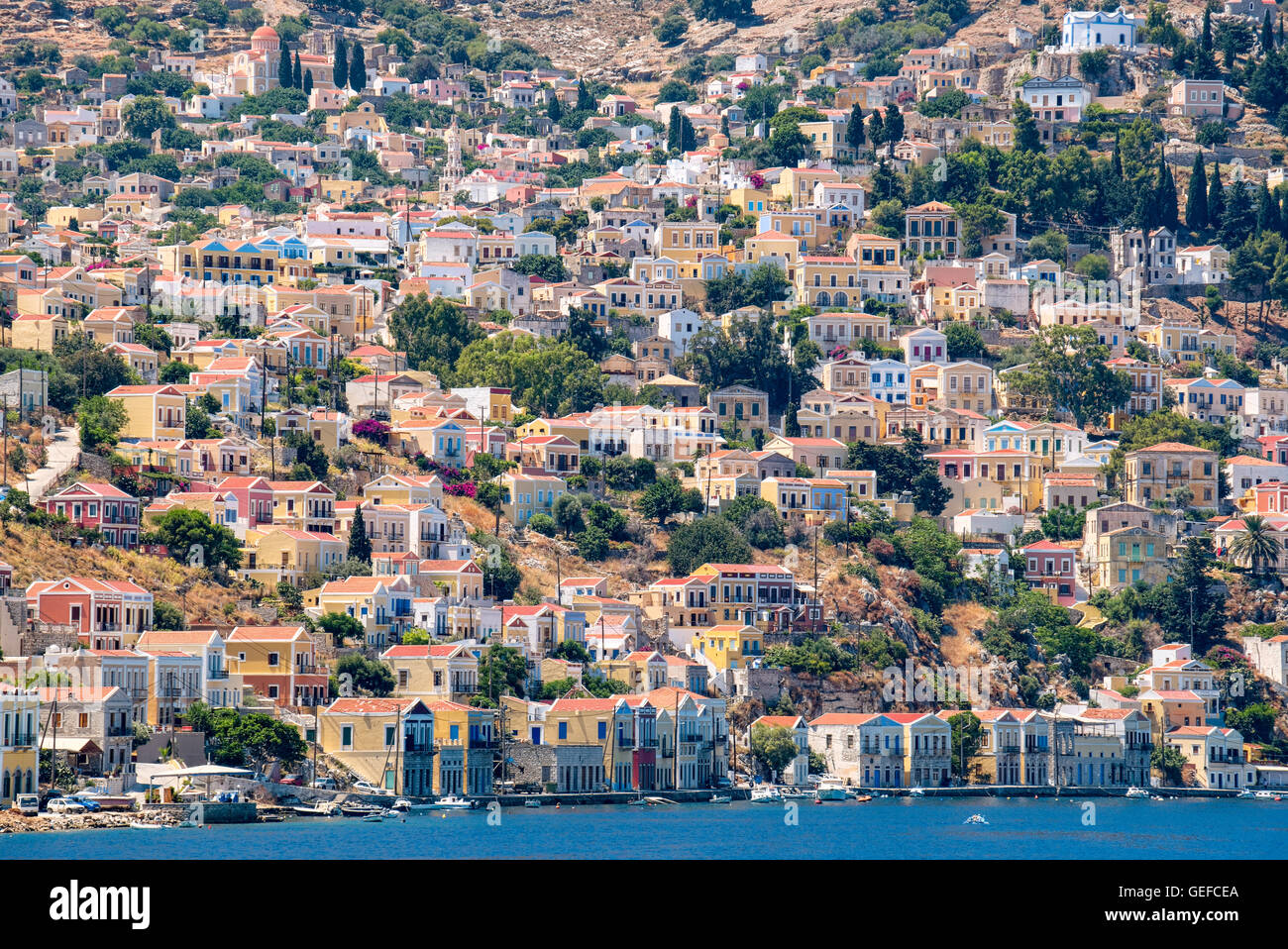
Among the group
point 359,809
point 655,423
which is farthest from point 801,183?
point 359,809

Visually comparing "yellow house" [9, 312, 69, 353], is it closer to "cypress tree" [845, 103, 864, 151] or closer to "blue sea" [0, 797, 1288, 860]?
"blue sea" [0, 797, 1288, 860]

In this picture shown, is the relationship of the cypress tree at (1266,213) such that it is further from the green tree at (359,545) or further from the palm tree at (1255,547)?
the green tree at (359,545)

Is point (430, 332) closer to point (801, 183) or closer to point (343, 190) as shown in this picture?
point (801, 183)

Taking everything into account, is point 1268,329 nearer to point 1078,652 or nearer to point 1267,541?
point 1267,541

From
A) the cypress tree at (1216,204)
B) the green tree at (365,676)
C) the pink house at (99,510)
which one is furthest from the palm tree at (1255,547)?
the pink house at (99,510)

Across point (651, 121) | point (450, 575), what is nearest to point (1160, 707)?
point (450, 575)
